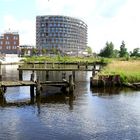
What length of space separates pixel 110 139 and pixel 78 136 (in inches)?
97.7

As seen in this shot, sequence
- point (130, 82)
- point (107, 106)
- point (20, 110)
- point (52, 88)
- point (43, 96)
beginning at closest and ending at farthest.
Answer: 1. point (20, 110)
2. point (107, 106)
3. point (43, 96)
4. point (52, 88)
5. point (130, 82)

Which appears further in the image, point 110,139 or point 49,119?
point 49,119

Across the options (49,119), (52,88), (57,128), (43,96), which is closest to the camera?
(57,128)

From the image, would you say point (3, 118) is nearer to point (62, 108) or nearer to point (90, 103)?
point (62, 108)

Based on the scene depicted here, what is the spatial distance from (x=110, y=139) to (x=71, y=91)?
24282mm

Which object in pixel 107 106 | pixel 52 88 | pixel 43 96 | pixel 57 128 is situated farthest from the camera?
pixel 52 88

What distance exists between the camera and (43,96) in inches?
1887

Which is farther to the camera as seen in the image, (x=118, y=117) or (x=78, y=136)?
(x=118, y=117)

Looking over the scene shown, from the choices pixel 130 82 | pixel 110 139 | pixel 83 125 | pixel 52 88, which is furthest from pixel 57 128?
→ pixel 130 82

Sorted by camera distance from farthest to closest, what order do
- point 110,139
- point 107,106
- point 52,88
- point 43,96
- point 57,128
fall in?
point 52,88 → point 43,96 → point 107,106 → point 57,128 → point 110,139

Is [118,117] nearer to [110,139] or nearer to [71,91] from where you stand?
[110,139]

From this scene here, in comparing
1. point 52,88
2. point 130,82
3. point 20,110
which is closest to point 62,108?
point 20,110

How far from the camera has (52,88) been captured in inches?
2216

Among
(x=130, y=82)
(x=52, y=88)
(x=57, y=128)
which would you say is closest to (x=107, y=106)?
(x=57, y=128)
